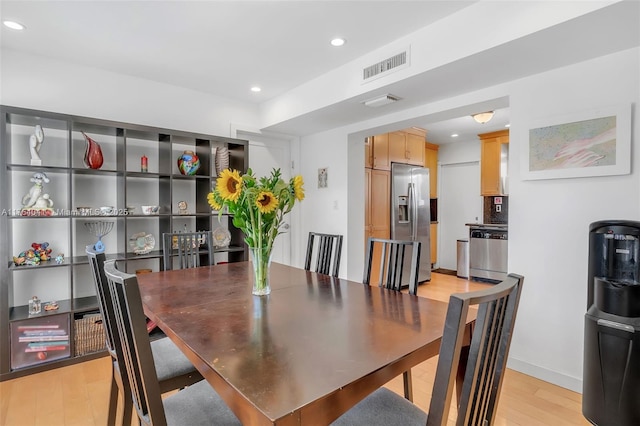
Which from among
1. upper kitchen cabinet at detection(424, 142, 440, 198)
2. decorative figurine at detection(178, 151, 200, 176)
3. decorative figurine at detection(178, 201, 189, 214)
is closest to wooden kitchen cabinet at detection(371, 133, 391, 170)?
upper kitchen cabinet at detection(424, 142, 440, 198)

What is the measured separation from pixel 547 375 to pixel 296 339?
88.7 inches

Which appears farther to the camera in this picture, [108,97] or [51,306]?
[108,97]

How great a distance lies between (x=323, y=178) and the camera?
13.8 ft

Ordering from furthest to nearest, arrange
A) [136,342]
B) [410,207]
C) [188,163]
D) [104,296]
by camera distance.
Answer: [410,207], [188,163], [104,296], [136,342]

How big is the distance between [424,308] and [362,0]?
75.2 inches

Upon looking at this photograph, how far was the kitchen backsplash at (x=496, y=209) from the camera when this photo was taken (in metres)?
5.58

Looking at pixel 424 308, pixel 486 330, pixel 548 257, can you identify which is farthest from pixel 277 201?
pixel 548 257

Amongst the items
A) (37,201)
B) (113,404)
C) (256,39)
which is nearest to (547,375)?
(113,404)

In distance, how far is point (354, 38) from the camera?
99.0 inches

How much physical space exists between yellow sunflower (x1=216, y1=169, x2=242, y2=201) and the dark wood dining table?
496mm

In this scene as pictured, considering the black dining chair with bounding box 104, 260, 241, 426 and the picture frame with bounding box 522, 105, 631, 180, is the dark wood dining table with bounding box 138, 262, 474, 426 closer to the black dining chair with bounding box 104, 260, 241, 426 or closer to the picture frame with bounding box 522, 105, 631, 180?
the black dining chair with bounding box 104, 260, 241, 426

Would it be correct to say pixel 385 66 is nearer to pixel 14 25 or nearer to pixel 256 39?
pixel 256 39

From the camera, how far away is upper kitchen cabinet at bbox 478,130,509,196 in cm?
533

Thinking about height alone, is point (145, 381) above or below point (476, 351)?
below
